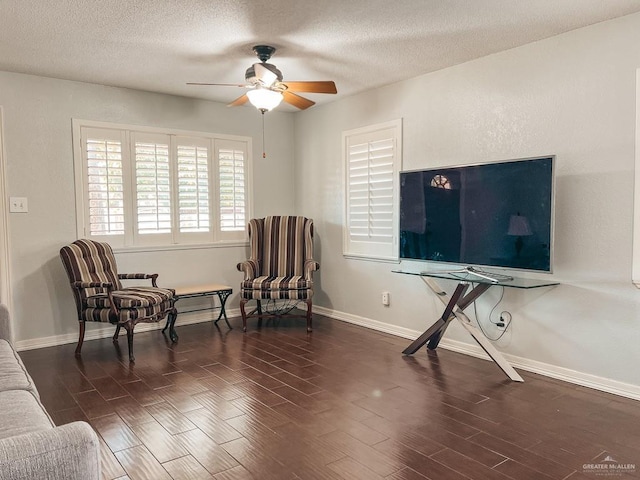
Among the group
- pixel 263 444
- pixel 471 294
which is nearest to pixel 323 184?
pixel 471 294

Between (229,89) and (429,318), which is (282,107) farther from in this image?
(429,318)

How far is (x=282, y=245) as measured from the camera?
514cm

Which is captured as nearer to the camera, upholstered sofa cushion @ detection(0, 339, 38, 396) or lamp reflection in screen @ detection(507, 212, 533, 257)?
upholstered sofa cushion @ detection(0, 339, 38, 396)

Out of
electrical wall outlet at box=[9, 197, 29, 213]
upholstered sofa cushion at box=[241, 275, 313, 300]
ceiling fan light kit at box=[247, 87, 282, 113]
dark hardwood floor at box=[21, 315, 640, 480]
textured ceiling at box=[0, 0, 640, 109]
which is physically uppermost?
textured ceiling at box=[0, 0, 640, 109]

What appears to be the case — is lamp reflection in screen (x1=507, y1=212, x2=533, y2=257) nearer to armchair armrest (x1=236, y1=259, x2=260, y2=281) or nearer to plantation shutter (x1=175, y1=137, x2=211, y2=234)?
armchair armrest (x1=236, y1=259, x2=260, y2=281)

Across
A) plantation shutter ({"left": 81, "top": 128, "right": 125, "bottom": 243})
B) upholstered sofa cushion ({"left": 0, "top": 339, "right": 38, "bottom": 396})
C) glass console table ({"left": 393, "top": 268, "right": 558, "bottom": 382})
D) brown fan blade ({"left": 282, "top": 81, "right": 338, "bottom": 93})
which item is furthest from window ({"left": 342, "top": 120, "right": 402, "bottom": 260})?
upholstered sofa cushion ({"left": 0, "top": 339, "right": 38, "bottom": 396})

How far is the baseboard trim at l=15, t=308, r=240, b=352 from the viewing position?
13.6 ft

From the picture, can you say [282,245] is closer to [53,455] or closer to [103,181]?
[103,181]

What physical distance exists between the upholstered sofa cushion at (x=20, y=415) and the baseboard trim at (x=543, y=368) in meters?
3.10

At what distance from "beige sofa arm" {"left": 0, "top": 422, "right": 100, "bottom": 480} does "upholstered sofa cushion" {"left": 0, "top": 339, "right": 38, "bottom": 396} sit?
3.55 ft

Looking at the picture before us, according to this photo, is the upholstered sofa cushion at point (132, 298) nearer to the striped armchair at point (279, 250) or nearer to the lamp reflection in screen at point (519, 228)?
the striped armchair at point (279, 250)

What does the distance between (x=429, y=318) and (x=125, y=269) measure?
3.00 m

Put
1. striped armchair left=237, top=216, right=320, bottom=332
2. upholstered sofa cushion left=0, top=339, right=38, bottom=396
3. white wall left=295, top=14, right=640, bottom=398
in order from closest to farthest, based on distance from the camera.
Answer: upholstered sofa cushion left=0, top=339, right=38, bottom=396 → white wall left=295, top=14, right=640, bottom=398 → striped armchair left=237, top=216, right=320, bottom=332

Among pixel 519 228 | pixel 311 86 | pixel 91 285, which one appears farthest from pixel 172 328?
pixel 519 228
